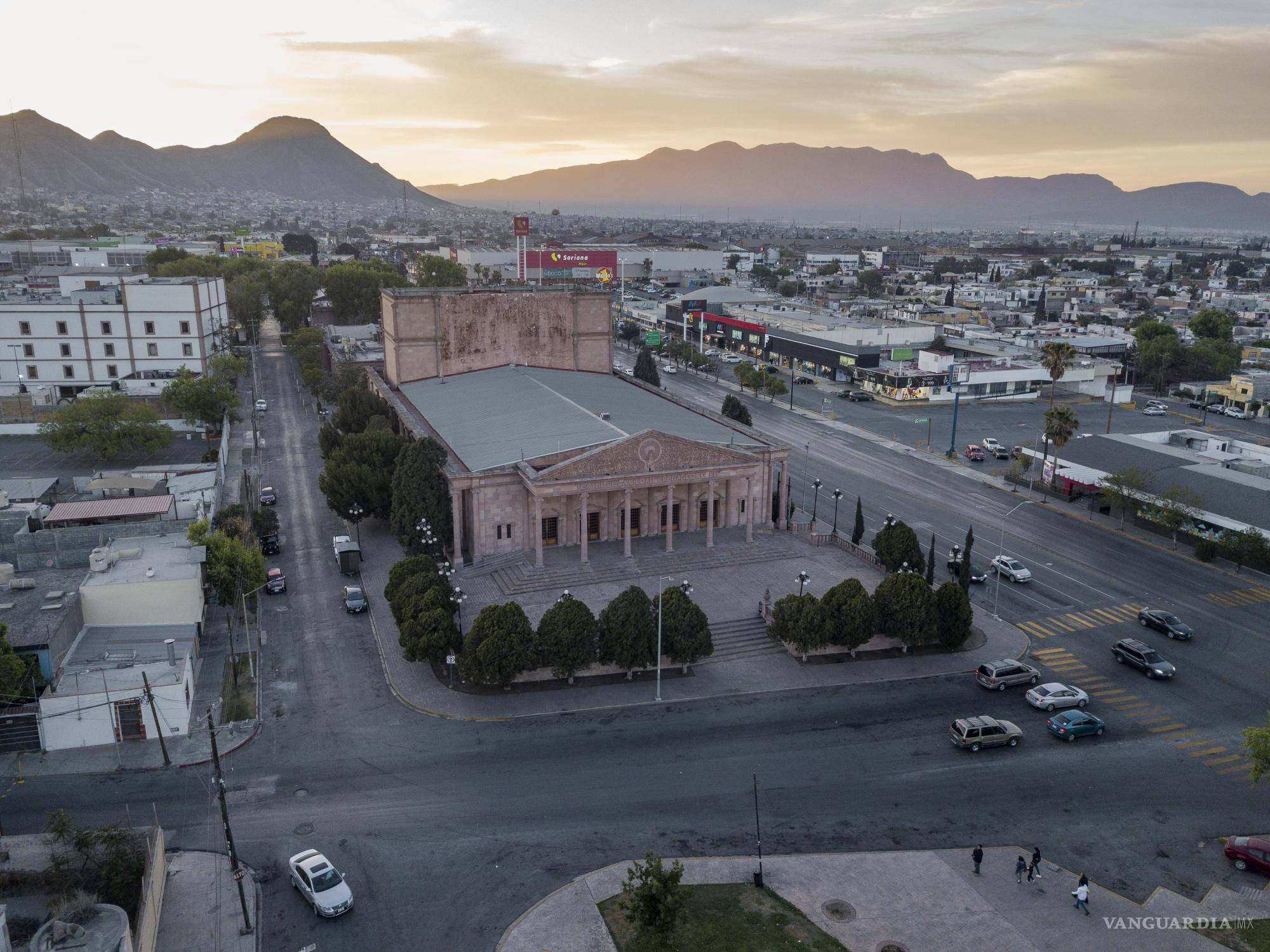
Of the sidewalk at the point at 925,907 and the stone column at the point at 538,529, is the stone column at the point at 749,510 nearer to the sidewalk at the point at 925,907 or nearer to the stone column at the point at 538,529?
the stone column at the point at 538,529

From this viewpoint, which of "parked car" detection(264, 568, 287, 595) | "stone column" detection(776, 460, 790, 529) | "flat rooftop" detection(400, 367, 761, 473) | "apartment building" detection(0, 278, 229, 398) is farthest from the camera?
"apartment building" detection(0, 278, 229, 398)

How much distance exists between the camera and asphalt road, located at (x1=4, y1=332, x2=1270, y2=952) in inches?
1296

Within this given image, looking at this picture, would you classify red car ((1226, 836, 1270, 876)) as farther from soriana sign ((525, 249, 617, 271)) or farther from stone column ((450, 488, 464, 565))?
soriana sign ((525, 249, 617, 271))

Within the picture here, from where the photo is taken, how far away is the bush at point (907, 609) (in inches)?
1913

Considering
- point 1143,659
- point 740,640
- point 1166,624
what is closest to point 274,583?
point 740,640

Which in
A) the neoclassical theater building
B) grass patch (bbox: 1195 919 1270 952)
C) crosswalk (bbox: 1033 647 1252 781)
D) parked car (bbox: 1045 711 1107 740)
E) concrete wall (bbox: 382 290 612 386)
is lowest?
grass patch (bbox: 1195 919 1270 952)

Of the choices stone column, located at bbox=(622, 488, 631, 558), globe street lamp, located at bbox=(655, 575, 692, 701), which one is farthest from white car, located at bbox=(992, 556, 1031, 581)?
stone column, located at bbox=(622, 488, 631, 558)

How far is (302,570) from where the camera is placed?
204ft

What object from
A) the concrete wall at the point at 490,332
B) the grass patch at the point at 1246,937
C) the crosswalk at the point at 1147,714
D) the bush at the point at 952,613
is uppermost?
the concrete wall at the point at 490,332

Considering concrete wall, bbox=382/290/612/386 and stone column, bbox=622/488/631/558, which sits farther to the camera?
concrete wall, bbox=382/290/612/386

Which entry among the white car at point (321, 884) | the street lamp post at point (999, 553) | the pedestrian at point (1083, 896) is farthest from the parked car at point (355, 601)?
the pedestrian at point (1083, 896)

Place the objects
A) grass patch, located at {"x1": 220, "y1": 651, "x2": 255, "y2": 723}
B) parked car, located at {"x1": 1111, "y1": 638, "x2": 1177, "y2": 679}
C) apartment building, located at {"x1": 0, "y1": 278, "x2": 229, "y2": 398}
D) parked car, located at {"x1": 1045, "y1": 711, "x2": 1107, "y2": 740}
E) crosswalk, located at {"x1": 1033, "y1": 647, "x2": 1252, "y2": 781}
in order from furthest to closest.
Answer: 1. apartment building, located at {"x1": 0, "y1": 278, "x2": 229, "y2": 398}
2. parked car, located at {"x1": 1111, "y1": 638, "x2": 1177, "y2": 679}
3. grass patch, located at {"x1": 220, "y1": 651, "x2": 255, "y2": 723}
4. parked car, located at {"x1": 1045, "y1": 711, "x2": 1107, "y2": 740}
5. crosswalk, located at {"x1": 1033, "y1": 647, "x2": 1252, "y2": 781}

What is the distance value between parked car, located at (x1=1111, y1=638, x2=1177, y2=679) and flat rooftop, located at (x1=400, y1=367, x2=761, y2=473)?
28097 mm

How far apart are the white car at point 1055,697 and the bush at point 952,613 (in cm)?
523
